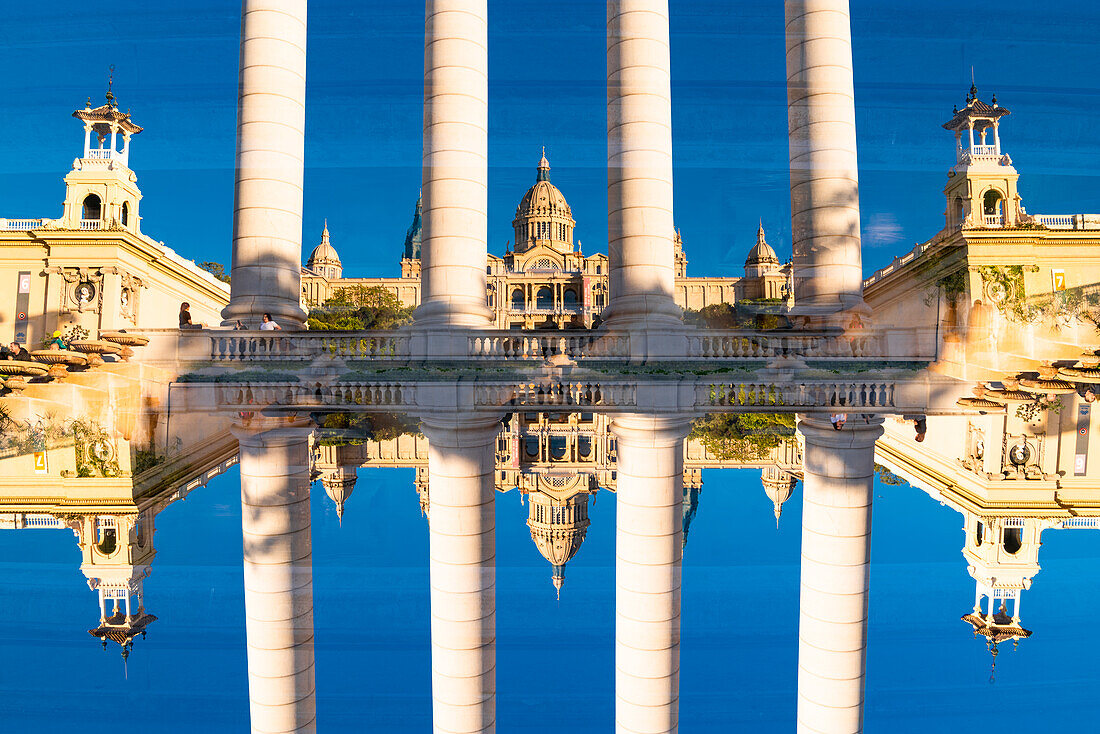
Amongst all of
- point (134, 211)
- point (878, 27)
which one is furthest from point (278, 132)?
point (878, 27)

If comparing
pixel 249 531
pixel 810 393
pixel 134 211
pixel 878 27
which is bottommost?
pixel 249 531

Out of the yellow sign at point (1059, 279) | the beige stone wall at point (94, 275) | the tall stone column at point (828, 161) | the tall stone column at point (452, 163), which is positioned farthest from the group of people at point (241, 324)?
the yellow sign at point (1059, 279)

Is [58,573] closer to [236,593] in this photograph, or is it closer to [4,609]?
[4,609]

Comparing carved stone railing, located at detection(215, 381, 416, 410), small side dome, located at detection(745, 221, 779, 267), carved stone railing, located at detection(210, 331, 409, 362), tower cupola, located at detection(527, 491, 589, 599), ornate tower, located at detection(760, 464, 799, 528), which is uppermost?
small side dome, located at detection(745, 221, 779, 267)

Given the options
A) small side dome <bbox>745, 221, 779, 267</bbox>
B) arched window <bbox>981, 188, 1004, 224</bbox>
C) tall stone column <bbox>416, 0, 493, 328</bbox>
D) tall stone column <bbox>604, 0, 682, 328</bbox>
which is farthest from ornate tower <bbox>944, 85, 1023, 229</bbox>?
tall stone column <bbox>416, 0, 493, 328</bbox>

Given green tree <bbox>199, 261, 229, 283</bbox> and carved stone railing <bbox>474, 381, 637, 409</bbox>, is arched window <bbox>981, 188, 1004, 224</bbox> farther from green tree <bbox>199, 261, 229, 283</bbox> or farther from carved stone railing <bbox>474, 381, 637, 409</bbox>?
green tree <bbox>199, 261, 229, 283</bbox>

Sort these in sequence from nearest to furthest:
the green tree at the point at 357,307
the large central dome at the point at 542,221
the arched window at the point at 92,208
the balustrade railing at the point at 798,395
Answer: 1. the balustrade railing at the point at 798,395
2. the arched window at the point at 92,208
3. the green tree at the point at 357,307
4. the large central dome at the point at 542,221

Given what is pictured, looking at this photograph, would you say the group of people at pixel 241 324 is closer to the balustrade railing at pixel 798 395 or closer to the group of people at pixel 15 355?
the group of people at pixel 15 355
